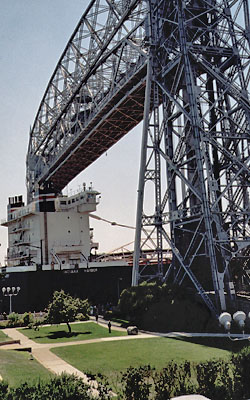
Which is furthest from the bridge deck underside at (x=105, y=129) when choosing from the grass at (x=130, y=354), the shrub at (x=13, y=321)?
the grass at (x=130, y=354)

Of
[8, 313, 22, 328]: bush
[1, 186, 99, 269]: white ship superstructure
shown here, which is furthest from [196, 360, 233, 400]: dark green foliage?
[1, 186, 99, 269]: white ship superstructure

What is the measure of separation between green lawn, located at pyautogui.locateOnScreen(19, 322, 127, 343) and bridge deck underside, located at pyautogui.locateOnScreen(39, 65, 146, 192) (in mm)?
18058

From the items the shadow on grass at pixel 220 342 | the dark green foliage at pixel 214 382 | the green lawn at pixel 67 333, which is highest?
the dark green foliage at pixel 214 382

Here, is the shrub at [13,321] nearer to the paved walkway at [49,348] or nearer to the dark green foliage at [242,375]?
the paved walkway at [49,348]

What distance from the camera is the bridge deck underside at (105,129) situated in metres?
36.4

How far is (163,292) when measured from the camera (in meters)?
26.7

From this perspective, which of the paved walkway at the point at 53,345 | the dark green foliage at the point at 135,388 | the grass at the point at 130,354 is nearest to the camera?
the dark green foliage at the point at 135,388

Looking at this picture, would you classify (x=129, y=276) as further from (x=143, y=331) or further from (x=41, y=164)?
(x=41, y=164)

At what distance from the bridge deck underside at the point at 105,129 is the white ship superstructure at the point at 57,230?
5314 millimetres

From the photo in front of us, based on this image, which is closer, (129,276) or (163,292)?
(163,292)

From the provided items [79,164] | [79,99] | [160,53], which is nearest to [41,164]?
[79,164]

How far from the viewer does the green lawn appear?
25047 mm

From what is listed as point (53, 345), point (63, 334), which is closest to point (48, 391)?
point (53, 345)

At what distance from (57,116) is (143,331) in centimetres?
3580
